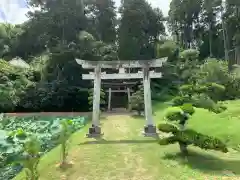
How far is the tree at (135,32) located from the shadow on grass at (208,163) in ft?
81.3

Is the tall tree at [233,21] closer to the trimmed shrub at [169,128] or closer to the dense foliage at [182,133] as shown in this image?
the dense foliage at [182,133]

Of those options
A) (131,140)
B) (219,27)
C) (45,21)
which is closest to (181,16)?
(219,27)

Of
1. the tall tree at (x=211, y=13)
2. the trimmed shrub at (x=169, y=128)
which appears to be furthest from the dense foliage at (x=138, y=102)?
the tall tree at (x=211, y=13)

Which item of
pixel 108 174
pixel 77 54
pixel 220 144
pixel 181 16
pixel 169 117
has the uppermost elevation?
pixel 181 16

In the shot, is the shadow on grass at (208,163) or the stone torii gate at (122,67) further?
the stone torii gate at (122,67)

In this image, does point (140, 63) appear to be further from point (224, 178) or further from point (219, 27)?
point (219, 27)

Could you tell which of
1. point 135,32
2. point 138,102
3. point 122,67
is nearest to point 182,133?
point 122,67

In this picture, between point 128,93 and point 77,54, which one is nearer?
point 128,93

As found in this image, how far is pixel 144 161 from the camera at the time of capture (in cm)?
1015

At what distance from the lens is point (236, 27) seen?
3928cm

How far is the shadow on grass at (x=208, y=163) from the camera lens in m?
8.83

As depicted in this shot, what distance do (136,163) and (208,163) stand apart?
2.15 meters

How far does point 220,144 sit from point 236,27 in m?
33.3

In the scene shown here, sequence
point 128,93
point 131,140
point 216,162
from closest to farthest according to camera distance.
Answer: point 216,162 < point 131,140 < point 128,93
